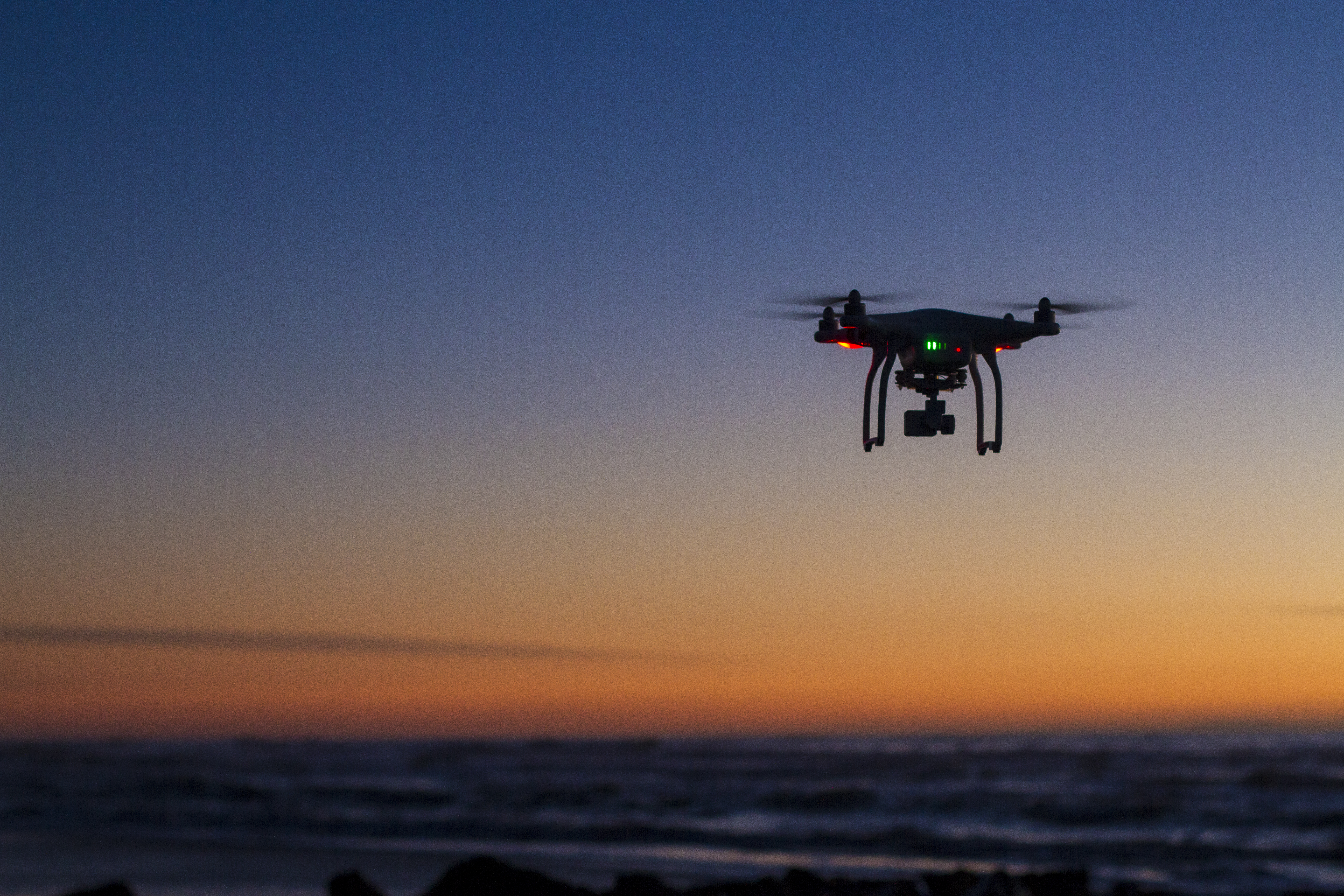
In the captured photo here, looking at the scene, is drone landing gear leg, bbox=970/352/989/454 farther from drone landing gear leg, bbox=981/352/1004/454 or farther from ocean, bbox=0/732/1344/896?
ocean, bbox=0/732/1344/896

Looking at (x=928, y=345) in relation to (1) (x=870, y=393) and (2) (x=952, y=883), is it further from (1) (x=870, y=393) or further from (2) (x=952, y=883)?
(2) (x=952, y=883)

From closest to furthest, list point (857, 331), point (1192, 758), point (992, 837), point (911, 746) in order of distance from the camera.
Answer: point (857, 331) < point (992, 837) < point (1192, 758) < point (911, 746)

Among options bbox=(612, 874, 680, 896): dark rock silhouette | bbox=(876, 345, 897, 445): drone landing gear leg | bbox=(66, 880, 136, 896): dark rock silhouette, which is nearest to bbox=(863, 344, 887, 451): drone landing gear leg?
bbox=(876, 345, 897, 445): drone landing gear leg

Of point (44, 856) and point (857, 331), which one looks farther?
point (44, 856)

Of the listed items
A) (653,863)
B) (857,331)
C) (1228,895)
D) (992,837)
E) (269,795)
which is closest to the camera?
(857,331)

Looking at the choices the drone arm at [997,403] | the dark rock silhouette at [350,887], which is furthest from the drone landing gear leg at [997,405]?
the dark rock silhouette at [350,887]

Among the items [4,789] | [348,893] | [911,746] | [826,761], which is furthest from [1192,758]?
[348,893]

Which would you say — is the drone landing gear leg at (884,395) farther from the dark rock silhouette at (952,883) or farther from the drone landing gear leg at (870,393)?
the dark rock silhouette at (952,883)

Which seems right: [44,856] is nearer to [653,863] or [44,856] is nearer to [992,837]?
[653,863]
